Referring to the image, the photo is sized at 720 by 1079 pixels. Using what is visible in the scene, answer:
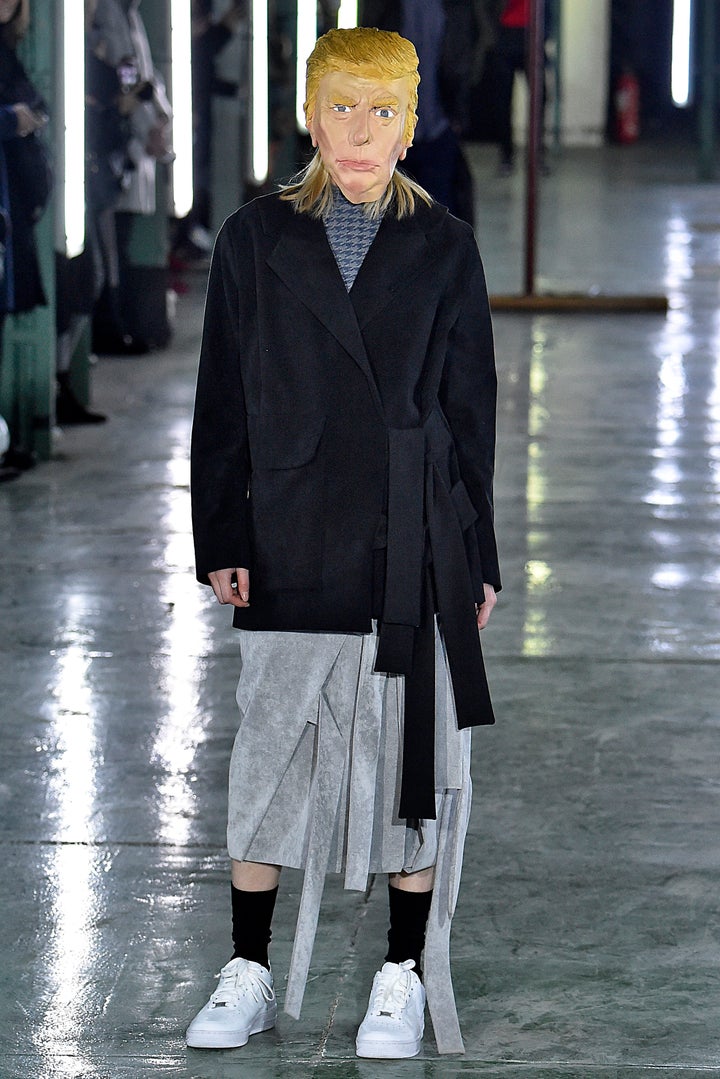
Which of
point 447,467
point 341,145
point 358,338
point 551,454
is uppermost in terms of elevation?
point 341,145

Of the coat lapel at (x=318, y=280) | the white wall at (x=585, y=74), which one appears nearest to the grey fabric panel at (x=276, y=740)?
the coat lapel at (x=318, y=280)

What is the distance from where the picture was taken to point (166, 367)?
990 cm

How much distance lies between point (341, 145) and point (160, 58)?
7356 mm

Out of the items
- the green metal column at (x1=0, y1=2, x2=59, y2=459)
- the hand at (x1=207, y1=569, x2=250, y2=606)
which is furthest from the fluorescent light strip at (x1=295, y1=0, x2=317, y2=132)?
the hand at (x1=207, y1=569, x2=250, y2=606)

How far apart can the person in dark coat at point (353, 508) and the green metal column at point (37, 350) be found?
4517mm

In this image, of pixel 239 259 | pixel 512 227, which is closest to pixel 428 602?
pixel 239 259

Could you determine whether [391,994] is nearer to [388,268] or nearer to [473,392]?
[473,392]

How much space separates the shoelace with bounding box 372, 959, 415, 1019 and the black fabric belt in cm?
31

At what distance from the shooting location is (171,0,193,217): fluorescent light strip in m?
10.3

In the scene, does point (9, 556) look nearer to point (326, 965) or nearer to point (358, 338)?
point (326, 965)

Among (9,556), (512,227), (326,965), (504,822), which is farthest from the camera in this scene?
(512,227)

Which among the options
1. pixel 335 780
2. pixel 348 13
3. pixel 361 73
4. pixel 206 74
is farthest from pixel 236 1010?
pixel 348 13

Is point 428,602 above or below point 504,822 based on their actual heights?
above

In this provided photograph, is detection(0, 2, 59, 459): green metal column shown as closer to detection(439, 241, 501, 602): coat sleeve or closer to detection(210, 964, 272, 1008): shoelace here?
detection(439, 241, 501, 602): coat sleeve
